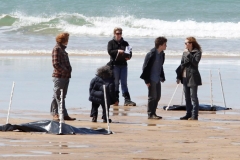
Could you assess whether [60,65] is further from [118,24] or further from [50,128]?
[118,24]

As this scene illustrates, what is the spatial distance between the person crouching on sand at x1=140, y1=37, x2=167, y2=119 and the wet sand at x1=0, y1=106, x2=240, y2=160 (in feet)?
0.96

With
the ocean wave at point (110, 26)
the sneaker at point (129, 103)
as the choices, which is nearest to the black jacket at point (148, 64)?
the sneaker at point (129, 103)

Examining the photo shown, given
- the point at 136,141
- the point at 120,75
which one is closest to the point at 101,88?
the point at 136,141

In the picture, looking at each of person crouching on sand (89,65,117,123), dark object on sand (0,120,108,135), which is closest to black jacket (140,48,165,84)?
person crouching on sand (89,65,117,123)

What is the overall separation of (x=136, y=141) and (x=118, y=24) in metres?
36.7

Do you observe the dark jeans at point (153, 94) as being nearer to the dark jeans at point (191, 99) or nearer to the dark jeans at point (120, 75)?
the dark jeans at point (191, 99)

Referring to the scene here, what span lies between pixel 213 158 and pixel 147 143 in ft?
4.59

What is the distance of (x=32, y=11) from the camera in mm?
51219

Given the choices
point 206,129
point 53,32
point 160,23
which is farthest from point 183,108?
point 160,23

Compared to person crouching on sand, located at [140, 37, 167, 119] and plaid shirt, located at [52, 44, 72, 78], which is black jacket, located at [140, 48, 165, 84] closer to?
person crouching on sand, located at [140, 37, 167, 119]

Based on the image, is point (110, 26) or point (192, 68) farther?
point (110, 26)

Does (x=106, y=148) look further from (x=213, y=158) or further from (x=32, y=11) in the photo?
(x=32, y=11)

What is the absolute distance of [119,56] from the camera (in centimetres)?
1484

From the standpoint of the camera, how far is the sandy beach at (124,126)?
8516 millimetres
